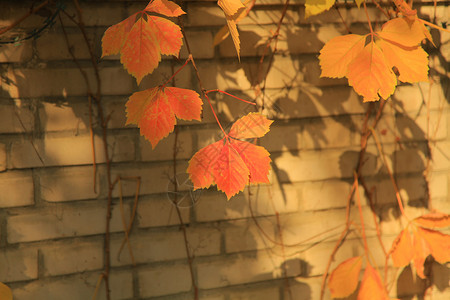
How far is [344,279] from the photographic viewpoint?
126cm

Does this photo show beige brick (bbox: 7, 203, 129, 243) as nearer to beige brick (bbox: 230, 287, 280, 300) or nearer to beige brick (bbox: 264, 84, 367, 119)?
beige brick (bbox: 230, 287, 280, 300)

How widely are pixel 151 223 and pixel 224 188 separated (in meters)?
0.33

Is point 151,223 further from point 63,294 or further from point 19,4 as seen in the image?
point 19,4

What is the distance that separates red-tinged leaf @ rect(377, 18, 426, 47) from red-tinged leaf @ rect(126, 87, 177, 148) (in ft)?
1.78

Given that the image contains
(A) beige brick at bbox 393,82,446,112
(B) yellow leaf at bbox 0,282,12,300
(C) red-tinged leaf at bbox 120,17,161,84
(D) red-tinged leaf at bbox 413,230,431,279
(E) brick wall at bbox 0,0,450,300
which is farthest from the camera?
(A) beige brick at bbox 393,82,446,112

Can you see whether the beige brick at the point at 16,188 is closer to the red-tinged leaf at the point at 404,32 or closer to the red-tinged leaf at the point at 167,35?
the red-tinged leaf at the point at 167,35

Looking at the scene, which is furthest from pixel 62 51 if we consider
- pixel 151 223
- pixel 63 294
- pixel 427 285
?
pixel 427 285

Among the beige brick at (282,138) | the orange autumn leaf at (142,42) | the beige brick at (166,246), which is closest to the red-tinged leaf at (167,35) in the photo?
the orange autumn leaf at (142,42)

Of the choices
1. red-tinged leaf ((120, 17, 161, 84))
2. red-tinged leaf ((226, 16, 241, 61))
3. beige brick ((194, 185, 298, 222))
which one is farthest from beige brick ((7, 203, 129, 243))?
red-tinged leaf ((226, 16, 241, 61))

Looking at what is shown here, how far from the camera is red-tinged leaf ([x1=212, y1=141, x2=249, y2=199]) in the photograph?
3.12 ft

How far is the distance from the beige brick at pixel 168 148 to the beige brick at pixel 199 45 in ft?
0.70

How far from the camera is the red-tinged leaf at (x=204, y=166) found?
971mm

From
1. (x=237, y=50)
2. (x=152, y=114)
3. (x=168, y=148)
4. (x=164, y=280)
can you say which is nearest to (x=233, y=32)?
(x=237, y=50)

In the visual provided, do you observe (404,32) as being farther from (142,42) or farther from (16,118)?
(16,118)
